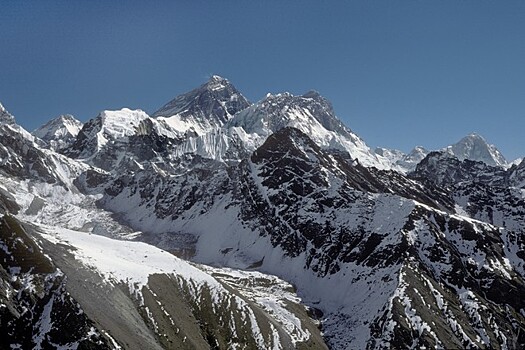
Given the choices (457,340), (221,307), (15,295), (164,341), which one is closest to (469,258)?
(457,340)

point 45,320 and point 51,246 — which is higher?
point 51,246

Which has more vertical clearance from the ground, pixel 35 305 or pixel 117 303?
pixel 35 305

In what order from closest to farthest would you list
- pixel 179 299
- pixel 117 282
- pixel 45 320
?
1. pixel 45 320
2. pixel 117 282
3. pixel 179 299

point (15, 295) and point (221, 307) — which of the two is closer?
point (15, 295)

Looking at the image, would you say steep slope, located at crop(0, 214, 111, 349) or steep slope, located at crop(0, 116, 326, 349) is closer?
steep slope, located at crop(0, 214, 111, 349)

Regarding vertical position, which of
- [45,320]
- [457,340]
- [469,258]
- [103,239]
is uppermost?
[103,239]

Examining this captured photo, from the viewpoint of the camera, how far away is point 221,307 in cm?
15025

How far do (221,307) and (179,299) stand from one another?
467 inches

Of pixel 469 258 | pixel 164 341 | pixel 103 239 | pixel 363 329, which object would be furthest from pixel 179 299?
pixel 469 258

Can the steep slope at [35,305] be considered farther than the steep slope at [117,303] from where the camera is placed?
No

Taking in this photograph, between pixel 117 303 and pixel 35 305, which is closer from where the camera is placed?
pixel 35 305

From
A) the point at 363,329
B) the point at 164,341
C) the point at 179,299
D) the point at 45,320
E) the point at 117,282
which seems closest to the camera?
the point at 45,320

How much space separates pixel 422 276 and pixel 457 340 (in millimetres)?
28942

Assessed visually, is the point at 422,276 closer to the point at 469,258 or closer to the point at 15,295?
the point at 469,258
